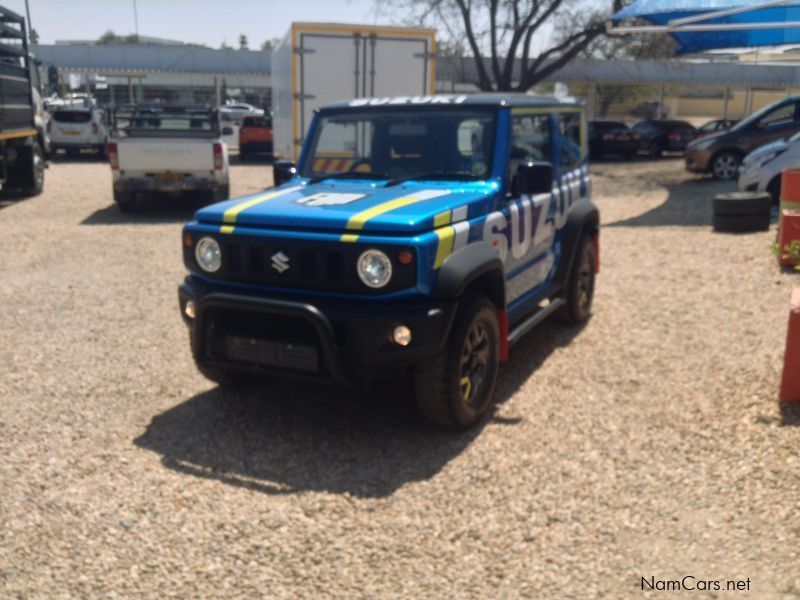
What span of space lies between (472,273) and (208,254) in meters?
1.48

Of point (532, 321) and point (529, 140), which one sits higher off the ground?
point (529, 140)

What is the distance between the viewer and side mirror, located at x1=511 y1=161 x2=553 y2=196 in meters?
5.03

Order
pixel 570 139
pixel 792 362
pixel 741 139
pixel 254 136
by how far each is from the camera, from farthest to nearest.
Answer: pixel 254 136 → pixel 741 139 → pixel 570 139 → pixel 792 362

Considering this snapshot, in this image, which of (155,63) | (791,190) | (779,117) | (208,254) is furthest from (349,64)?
(155,63)

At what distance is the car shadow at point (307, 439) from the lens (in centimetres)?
420

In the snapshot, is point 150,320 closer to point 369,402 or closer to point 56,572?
point 369,402

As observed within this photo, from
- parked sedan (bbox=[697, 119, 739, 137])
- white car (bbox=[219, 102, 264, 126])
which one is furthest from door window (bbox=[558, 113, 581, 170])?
white car (bbox=[219, 102, 264, 126])

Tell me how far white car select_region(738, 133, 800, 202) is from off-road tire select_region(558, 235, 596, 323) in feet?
22.5

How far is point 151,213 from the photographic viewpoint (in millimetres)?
→ 13703

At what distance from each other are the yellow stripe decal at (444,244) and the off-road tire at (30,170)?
1337cm

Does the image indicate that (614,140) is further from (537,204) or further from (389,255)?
(389,255)

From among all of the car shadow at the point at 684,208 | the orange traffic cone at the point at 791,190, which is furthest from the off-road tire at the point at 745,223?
the orange traffic cone at the point at 791,190

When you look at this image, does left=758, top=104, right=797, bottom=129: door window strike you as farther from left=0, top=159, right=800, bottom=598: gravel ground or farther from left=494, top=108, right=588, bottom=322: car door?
left=494, top=108, right=588, bottom=322: car door

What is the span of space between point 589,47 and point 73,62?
70.1ft
